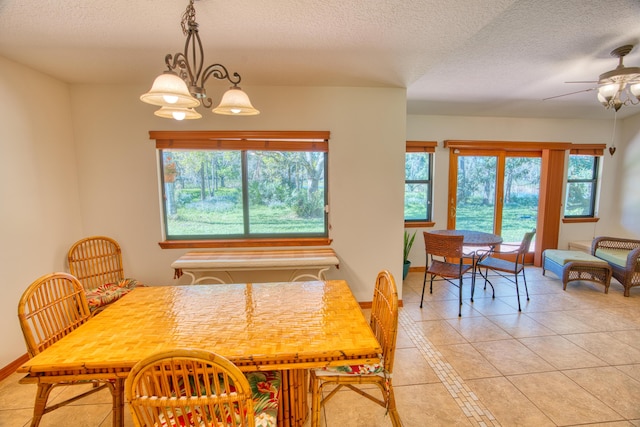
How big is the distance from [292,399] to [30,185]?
8.49ft

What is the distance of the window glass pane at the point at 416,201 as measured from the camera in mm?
4391

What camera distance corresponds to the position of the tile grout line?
1.71m

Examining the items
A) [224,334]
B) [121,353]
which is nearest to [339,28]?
[224,334]

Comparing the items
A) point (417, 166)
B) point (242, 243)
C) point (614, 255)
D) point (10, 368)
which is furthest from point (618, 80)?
point (10, 368)

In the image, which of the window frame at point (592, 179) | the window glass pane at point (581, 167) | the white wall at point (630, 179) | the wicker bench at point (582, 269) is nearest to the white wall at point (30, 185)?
the wicker bench at point (582, 269)

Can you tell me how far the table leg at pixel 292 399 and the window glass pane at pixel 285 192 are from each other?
177cm

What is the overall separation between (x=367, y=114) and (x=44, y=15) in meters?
2.41

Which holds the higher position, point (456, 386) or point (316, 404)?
point (316, 404)

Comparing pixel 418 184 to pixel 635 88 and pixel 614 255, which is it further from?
pixel 614 255

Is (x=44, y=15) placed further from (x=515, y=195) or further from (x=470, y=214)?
(x=515, y=195)

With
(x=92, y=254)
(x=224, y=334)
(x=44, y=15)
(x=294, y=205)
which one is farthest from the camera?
(x=294, y=205)

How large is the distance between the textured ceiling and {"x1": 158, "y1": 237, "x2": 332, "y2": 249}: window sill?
1.54 m

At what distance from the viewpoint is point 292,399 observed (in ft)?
4.98

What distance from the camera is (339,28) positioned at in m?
1.83
